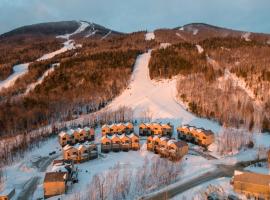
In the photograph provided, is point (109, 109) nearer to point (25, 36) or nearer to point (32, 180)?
point (32, 180)

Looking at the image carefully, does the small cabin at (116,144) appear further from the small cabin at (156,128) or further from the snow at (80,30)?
the snow at (80,30)

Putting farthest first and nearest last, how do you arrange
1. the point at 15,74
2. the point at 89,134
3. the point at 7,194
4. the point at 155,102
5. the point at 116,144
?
1. the point at 15,74
2. the point at 155,102
3. the point at 89,134
4. the point at 116,144
5. the point at 7,194

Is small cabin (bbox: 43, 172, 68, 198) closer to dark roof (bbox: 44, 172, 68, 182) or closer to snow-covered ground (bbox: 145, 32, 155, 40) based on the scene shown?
dark roof (bbox: 44, 172, 68, 182)

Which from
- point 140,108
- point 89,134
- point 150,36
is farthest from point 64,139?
point 150,36

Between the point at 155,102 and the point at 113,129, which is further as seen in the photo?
the point at 155,102

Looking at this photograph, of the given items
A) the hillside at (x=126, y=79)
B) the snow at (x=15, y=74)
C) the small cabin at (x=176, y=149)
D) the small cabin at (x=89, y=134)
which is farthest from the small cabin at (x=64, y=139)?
the snow at (x=15, y=74)

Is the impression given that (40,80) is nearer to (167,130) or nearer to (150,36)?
(167,130)

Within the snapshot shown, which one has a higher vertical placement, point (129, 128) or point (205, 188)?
point (129, 128)
